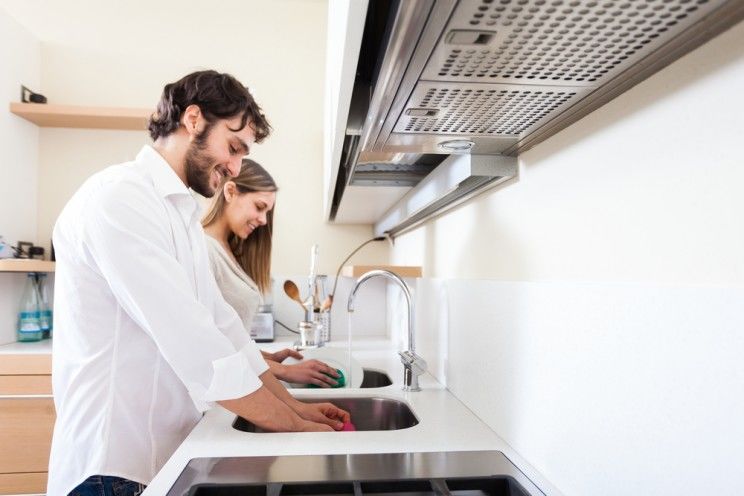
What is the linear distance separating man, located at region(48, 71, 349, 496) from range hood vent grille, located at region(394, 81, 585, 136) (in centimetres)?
54

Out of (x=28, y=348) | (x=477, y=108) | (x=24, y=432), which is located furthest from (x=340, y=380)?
(x=28, y=348)

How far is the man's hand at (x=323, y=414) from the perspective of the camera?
1042mm

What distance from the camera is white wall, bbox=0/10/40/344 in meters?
2.20

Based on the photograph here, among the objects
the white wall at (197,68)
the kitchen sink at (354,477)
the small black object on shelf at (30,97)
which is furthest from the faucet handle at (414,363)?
the small black object on shelf at (30,97)

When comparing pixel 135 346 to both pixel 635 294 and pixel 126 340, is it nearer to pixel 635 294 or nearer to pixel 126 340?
pixel 126 340

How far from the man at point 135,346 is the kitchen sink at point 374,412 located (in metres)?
0.15

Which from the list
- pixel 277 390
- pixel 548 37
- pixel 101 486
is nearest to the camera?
pixel 548 37

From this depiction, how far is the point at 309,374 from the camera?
143cm

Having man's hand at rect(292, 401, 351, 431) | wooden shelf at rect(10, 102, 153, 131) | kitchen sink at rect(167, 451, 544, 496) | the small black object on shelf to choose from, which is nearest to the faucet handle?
man's hand at rect(292, 401, 351, 431)

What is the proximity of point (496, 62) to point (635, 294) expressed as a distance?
27 cm

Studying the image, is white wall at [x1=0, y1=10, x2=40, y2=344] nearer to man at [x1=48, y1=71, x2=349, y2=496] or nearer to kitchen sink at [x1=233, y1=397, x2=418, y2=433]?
man at [x1=48, y1=71, x2=349, y2=496]

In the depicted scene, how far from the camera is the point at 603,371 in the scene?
57 centimetres

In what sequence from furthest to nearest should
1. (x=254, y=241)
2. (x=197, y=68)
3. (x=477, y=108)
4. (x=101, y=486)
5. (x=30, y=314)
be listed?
1. (x=197, y=68)
2. (x=30, y=314)
3. (x=254, y=241)
4. (x=101, y=486)
5. (x=477, y=108)

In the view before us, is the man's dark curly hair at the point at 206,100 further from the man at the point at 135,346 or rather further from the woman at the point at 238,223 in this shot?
the woman at the point at 238,223
